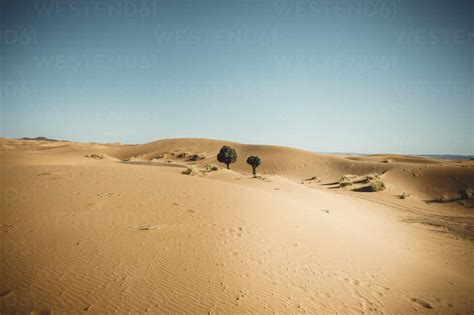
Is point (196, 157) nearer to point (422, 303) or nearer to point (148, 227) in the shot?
point (148, 227)

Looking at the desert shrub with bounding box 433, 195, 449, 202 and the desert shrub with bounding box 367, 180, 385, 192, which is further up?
the desert shrub with bounding box 367, 180, 385, 192

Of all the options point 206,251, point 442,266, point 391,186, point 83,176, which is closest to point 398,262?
point 442,266

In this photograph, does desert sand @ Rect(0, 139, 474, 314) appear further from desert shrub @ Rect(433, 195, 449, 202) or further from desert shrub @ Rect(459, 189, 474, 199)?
desert shrub @ Rect(459, 189, 474, 199)

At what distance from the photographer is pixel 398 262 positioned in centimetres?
692

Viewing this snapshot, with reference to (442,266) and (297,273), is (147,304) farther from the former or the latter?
(442,266)

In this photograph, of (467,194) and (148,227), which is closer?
(148,227)

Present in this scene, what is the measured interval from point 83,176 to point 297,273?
1072 centimetres

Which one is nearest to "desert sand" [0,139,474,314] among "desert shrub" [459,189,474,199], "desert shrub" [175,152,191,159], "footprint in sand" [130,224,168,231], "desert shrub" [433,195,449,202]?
"footprint in sand" [130,224,168,231]

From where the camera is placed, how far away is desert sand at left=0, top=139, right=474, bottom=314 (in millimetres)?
3861

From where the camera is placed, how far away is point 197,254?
5.21 meters

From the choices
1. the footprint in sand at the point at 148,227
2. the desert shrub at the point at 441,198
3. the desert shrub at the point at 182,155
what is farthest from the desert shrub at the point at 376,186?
the desert shrub at the point at 182,155

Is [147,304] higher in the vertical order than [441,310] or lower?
higher

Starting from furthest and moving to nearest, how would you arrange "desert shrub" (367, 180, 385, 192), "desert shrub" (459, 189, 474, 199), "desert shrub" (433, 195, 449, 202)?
1. "desert shrub" (367, 180, 385, 192)
2. "desert shrub" (433, 195, 449, 202)
3. "desert shrub" (459, 189, 474, 199)

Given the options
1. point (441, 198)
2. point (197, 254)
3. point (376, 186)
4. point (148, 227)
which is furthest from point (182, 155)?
point (197, 254)
